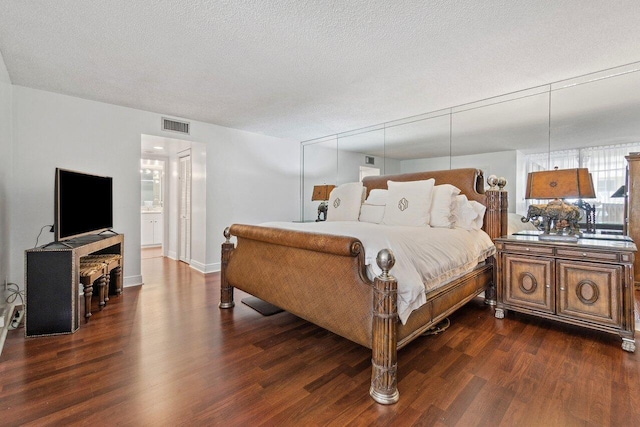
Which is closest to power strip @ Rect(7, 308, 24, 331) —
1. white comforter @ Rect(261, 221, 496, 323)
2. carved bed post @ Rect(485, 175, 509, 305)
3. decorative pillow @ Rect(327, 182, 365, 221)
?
white comforter @ Rect(261, 221, 496, 323)

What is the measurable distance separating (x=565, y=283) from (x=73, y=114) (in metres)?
5.23

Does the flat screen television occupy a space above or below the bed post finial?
above

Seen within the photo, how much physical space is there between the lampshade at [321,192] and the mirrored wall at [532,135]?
914 millimetres

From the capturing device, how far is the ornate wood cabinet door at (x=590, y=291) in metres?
2.12

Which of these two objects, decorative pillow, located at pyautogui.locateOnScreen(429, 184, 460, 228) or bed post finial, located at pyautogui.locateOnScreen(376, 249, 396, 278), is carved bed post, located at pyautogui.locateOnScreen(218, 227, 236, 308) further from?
decorative pillow, located at pyautogui.locateOnScreen(429, 184, 460, 228)

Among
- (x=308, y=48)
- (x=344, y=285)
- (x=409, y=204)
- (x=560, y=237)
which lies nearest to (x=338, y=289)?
(x=344, y=285)

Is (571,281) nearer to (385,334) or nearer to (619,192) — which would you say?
(619,192)

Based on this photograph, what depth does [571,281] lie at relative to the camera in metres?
2.32

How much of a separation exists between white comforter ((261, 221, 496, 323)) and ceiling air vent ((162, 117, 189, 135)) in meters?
3.08

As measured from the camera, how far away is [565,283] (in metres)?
2.34

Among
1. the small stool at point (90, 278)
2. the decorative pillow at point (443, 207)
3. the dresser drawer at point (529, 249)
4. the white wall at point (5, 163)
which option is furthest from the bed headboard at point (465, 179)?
the white wall at point (5, 163)

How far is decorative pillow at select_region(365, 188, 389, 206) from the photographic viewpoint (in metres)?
3.53

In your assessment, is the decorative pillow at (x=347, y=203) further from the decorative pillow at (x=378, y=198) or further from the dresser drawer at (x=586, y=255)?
the dresser drawer at (x=586, y=255)

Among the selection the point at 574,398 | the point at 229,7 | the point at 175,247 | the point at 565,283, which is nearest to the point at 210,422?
the point at 574,398
